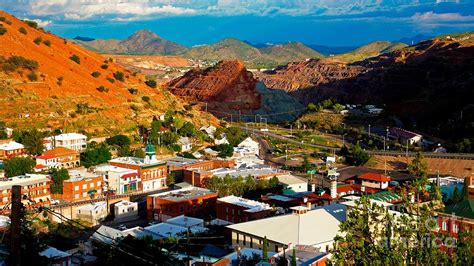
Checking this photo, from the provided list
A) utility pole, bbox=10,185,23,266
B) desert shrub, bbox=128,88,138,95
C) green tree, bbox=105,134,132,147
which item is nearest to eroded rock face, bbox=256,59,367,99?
desert shrub, bbox=128,88,138,95

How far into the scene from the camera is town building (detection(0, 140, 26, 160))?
190ft

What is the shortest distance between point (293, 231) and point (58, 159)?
31.3 metres

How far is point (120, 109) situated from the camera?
7538cm

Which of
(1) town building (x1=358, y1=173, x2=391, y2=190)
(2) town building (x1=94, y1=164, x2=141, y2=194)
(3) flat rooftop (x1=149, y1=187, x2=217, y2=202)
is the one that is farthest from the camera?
A: (1) town building (x1=358, y1=173, x2=391, y2=190)

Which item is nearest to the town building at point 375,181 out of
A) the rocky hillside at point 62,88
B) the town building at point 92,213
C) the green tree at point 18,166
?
the town building at point 92,213

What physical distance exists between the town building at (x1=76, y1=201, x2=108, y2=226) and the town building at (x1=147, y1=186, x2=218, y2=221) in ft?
11.5

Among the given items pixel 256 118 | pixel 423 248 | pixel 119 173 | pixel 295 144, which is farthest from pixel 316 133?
pixel 423 248

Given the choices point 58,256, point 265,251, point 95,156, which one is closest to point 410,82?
point 95,156

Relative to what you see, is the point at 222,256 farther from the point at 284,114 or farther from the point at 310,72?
the point at 310,72

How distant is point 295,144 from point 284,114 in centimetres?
5419

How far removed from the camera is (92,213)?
46531 millimetres

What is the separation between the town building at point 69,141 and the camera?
61841mm

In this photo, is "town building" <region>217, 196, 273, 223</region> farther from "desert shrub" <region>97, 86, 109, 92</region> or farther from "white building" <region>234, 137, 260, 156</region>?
"desert shrub" <region>97, 86, 109, 92</region>

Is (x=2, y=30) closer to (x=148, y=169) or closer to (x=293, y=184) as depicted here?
(x=148, y=169)
